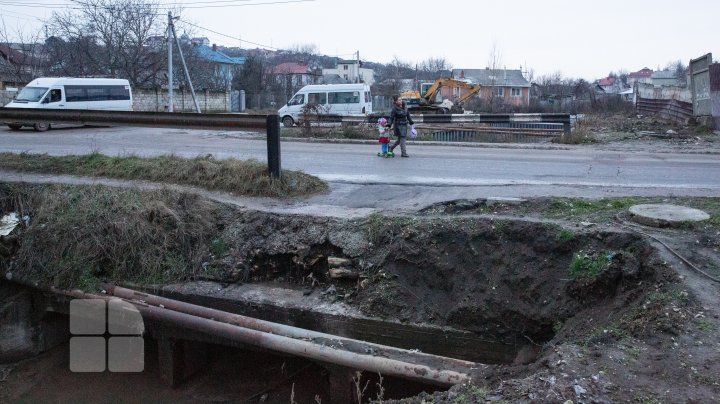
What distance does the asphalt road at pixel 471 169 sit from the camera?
8.31 m

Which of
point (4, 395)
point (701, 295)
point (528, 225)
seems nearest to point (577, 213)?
point (528, 225)

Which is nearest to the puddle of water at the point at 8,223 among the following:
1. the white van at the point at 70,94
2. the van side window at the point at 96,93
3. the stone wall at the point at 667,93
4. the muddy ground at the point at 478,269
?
the muddy ground at the point at 478,269

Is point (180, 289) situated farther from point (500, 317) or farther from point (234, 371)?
point (500, 317)

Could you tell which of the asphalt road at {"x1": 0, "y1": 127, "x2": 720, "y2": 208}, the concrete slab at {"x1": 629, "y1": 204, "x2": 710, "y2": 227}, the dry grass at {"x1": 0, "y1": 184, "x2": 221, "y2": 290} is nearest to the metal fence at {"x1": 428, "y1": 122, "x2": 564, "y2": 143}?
the asphalt road at {"x1": 0, "y1": 127, "x2": 720, "y2": 208}

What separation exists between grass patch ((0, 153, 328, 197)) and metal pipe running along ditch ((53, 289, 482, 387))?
2.52m

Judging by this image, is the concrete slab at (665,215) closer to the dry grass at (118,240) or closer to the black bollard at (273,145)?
the black bollard at (273,145)

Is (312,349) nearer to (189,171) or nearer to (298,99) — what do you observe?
(189,171)

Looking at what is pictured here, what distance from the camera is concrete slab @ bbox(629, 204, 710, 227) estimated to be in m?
5.88

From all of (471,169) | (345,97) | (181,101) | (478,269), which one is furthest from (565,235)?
(181,101)

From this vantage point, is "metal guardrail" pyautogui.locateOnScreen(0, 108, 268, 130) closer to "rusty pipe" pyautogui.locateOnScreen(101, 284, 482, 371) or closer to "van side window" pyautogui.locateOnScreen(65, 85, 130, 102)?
"rusty pipe" pyautogui.locateOnScreen(101, 284, 482, 371)

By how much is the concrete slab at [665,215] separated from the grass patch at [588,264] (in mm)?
901

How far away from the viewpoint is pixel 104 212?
7355mm

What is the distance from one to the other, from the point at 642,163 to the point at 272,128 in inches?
337

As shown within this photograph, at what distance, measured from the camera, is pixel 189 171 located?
8.86m
